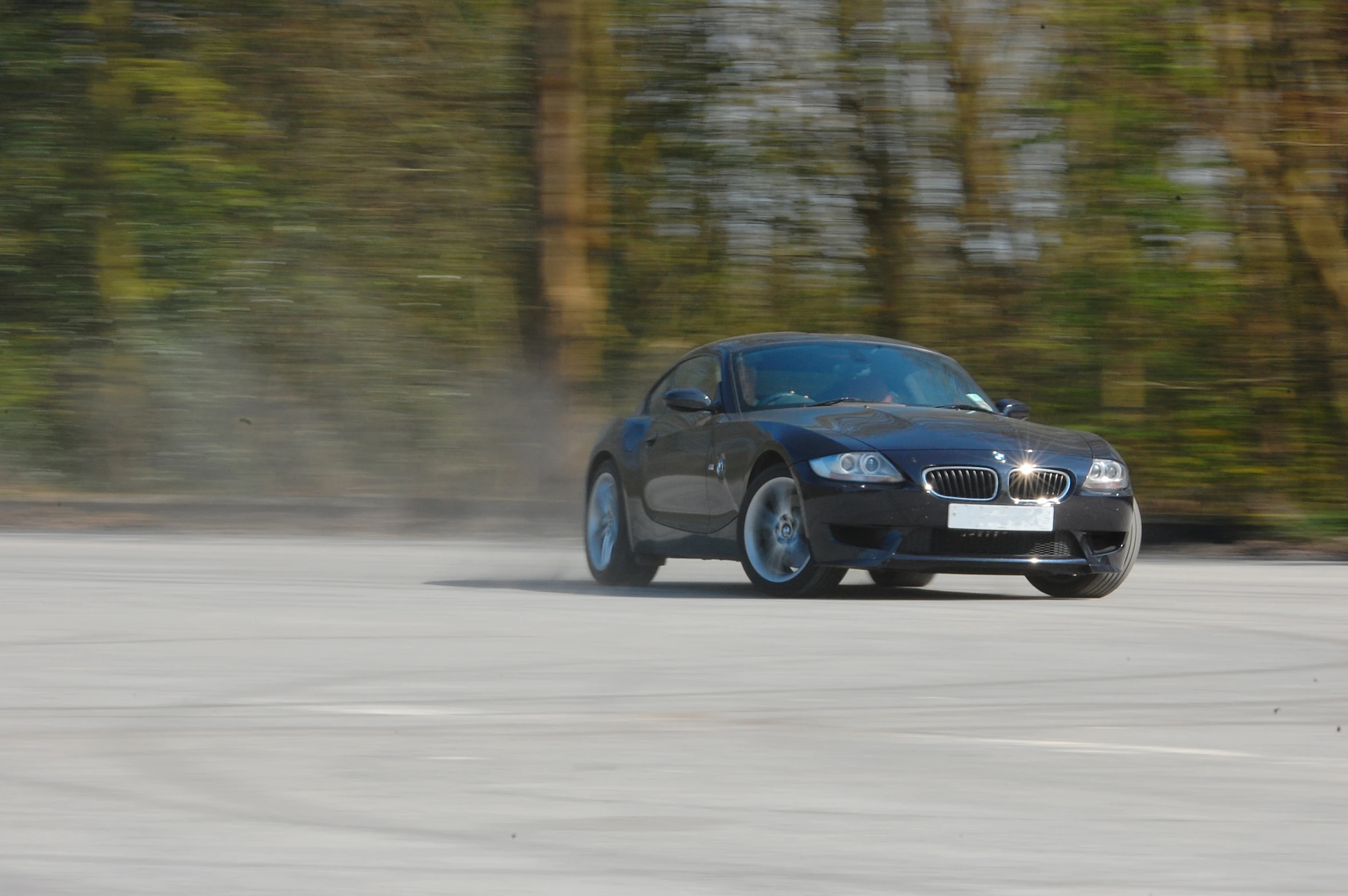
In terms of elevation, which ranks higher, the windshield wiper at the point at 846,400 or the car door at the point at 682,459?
the windshield wiper at the point at 846,400

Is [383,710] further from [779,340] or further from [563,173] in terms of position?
[563,173]

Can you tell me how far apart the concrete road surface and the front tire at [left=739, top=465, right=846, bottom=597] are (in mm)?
168

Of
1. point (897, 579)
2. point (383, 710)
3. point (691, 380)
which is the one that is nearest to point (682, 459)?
point (691, 380)

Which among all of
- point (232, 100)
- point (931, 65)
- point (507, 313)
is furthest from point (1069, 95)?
point (232, 100)

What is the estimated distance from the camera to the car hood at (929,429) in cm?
995

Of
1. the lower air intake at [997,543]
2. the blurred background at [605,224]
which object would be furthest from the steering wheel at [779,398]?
the blurred background at [605,224]

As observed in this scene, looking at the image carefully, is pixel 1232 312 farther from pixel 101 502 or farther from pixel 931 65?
pixel 101 502

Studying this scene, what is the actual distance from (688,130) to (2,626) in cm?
1365

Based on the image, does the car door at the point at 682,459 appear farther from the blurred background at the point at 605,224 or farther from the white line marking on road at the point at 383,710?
the blurred background at the point at 605,224

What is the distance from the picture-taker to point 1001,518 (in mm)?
9789

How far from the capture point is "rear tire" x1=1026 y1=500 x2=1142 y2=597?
10391mm

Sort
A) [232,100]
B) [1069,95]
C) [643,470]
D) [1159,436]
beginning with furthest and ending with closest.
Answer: [232,100], [1069,95], [1159,436], [643,470]

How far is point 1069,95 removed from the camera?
19.2 metres

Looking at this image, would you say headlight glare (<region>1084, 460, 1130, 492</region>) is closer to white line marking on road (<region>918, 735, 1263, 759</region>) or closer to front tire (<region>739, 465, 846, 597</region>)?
front tire (<region>739, 465, 846, 597</region>)
